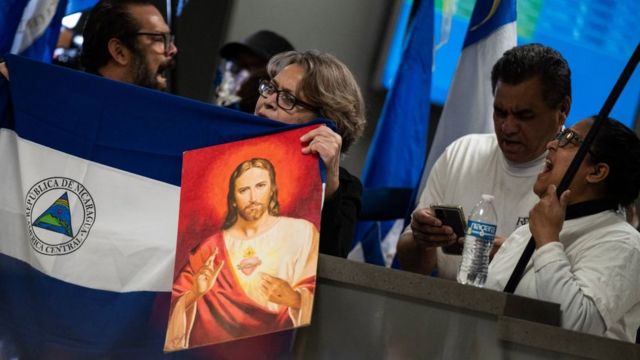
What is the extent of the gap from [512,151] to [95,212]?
1599 mm

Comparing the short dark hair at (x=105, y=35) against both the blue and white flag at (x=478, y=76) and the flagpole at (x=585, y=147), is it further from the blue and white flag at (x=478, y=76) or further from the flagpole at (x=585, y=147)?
the flagpole at (x=585, y=147)

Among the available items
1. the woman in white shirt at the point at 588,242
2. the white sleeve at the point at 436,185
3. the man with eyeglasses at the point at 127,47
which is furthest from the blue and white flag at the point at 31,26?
the woman in white shirt at the point at 588,242

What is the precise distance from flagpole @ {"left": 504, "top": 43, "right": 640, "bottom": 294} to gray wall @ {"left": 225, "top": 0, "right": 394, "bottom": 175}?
3093mm

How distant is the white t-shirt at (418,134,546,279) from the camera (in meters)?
3.48

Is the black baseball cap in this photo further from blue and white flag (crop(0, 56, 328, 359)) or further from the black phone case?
blue and white flag (crop(0, 56, 328, 359))

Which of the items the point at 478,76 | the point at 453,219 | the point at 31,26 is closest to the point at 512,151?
the point at 453,219

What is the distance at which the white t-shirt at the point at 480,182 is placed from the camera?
137 inches

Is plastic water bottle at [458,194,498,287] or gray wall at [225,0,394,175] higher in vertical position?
gray wall at [225,0,394,175]

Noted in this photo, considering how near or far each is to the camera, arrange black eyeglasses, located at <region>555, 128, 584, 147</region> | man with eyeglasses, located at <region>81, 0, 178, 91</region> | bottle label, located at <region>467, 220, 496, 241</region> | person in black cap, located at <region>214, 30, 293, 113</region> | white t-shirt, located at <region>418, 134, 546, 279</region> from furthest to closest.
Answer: person in black cap, located at <region>214, 30, 293, 113</region>, man with eyeglasses, located at <region>81, 0, 178, 91</region>, white t-shirt, located at <region>418, 134, 546, 279</region>, black eyeglasses, located at <region>555, 128, 584, 147</region>, bottle label, located at <region>467, 220, 496, 241</region>

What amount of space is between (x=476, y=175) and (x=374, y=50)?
7.58 feet

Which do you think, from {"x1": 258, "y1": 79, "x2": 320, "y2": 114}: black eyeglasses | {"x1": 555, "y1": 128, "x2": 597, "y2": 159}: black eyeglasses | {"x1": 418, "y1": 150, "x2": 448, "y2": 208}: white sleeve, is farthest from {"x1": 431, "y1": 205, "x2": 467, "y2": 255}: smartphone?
{"x1": 418, "y1": 150, "x2": 448, "y2": 208}: white sleeve

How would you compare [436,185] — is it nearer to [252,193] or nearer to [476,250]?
[476,250]

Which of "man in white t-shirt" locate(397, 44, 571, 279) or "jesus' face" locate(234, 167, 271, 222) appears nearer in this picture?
"jesus' face" locate(234, 167, 271, 222)

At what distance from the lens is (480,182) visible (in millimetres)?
3604
